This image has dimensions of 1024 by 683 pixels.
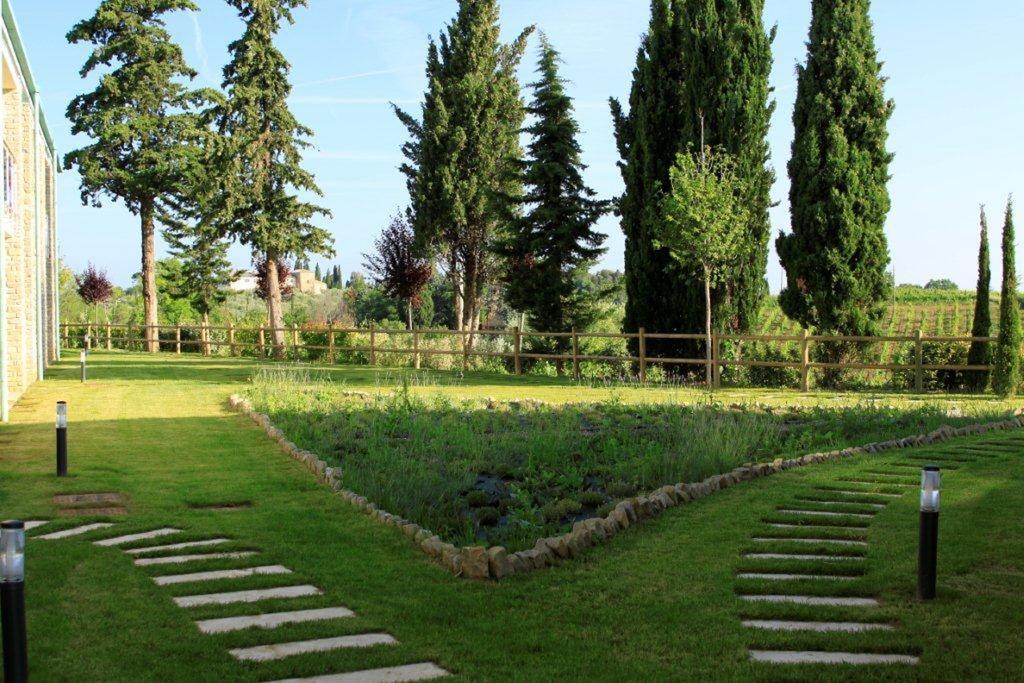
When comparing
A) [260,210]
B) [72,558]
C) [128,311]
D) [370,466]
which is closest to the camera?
[72,558]

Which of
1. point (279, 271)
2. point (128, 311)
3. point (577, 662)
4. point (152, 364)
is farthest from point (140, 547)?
point (128, 311)

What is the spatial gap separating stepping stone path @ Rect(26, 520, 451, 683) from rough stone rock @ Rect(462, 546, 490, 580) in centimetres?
77

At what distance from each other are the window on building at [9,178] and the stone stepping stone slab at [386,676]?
50.7 ft

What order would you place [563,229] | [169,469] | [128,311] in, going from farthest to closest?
[128,311] < [563,229] < [169,469]

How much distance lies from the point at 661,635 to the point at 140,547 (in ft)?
11.3

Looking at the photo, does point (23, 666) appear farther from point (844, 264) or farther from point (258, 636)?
point (844, 264)

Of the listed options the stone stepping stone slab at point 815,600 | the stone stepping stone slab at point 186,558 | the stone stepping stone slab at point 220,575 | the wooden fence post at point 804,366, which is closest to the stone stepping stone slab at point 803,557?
the stone stepping stone slab at point 815,600

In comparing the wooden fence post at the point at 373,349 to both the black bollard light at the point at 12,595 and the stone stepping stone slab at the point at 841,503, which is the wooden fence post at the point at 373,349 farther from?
the black bollard light at the point at 12,595

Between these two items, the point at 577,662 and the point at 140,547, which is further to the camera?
the point at 140,547

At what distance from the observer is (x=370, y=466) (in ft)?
27.4

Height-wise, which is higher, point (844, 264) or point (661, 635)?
point (844, 264)

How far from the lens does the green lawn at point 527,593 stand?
401cm

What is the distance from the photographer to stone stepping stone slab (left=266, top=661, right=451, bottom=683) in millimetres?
3842

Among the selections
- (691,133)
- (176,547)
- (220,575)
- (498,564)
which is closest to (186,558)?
(176,547)
